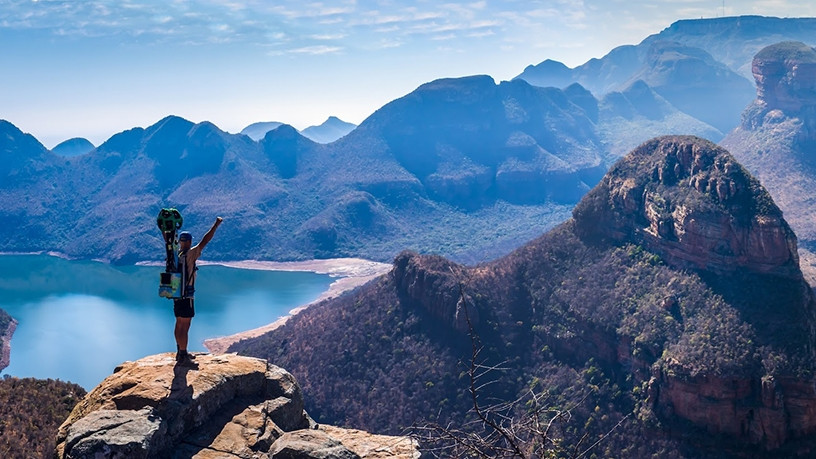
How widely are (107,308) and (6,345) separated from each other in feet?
70.8

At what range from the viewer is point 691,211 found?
4653 cm

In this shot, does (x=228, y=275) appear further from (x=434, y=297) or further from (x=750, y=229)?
(x=750, y=229)

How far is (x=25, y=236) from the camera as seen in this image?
566 ft

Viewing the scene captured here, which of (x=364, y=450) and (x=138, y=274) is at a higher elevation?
(x=364, y=450)

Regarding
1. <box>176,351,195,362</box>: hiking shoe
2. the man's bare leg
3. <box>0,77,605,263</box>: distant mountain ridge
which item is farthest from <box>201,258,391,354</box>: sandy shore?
<box>176,351,195,362</box>: hiking shoe

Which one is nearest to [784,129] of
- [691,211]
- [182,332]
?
[691,211]

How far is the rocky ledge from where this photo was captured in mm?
11484

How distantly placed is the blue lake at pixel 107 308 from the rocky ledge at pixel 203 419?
6495 cm

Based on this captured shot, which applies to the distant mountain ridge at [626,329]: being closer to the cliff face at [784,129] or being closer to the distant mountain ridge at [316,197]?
the cliff face at [784,129]

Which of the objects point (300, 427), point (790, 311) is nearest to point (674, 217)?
point (790, 311)

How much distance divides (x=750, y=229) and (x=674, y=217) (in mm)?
5806

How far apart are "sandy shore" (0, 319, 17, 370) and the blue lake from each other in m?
0.79

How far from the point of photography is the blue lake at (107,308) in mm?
85000

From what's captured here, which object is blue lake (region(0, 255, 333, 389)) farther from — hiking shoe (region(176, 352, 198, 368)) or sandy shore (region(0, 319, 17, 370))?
hiking shoe (region(176, 352, 198, 368))
